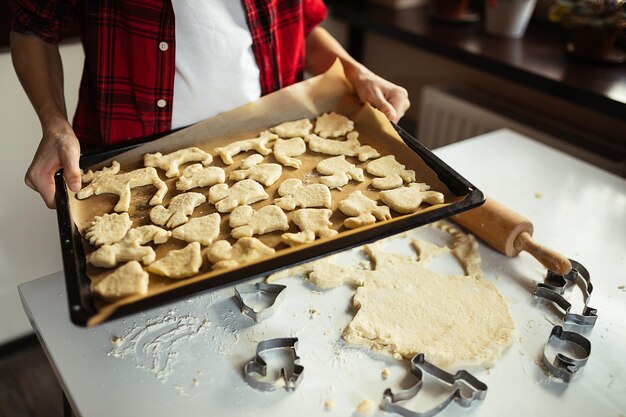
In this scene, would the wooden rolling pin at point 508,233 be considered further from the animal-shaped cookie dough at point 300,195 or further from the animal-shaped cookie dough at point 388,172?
the animal-shaped cookie dough at point 300,195

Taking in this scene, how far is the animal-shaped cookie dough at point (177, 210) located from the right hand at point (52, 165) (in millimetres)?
161

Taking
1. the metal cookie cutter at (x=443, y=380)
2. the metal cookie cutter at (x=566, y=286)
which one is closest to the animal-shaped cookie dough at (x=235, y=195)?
the metal cookie cutter at (x=443, y=380)

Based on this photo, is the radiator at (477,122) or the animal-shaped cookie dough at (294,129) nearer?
the animal-shaped cookie dough at (294,129)

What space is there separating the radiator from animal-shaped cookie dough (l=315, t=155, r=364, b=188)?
1190 mm

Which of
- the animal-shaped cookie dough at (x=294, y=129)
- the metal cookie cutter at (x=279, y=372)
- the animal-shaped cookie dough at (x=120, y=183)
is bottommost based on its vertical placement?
the metal cookie cutter at (x=279, y=372)

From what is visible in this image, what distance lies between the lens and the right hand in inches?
40.7

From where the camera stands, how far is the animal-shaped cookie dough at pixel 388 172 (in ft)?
→ 3.60

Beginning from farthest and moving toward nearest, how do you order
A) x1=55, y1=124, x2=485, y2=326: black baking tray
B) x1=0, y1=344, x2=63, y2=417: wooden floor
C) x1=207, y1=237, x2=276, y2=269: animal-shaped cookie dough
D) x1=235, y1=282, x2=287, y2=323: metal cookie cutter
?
x1=0, y1=344, x2=63, y2=417: wooden floor → x1=235, y1=282, x2=287, y2=323: metal cookie cutter → x1=207, y1=237, x2=276, y2=269: animal-shaped cookie dough → x1=55, y1=124, x2=485, y2=326: black baking tray

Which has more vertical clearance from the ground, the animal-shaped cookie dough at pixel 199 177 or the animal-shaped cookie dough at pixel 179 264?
the animal-shaped cookie dough at pixel 179 264

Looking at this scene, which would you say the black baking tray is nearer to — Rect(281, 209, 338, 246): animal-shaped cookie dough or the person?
Rect(281, 209, 338, 246): animal-shaped cookie dough

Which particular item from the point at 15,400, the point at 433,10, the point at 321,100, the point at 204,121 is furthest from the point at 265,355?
the point at 433,10

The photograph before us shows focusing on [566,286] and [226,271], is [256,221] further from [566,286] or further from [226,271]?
[566,286]

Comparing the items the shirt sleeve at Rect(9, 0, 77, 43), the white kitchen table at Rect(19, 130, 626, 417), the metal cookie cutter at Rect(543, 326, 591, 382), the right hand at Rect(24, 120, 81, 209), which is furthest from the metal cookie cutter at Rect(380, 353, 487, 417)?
the shirt sleeve at Rect(9, 0, 77, 43)

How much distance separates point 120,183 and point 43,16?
402 mm
